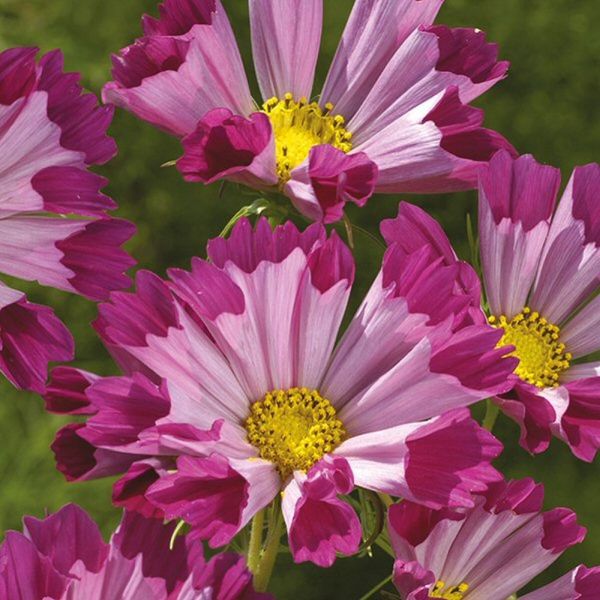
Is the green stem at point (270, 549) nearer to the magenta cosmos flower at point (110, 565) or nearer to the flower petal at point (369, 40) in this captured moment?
the magenta cosmos flower at point (110, 565)

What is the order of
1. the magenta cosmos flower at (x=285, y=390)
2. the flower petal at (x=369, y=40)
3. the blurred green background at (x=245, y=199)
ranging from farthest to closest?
the blurred green background at (x=245, y=199), the flower petal at (x=369, y=40), the magenta cosmos flower at (x=285, y=390)

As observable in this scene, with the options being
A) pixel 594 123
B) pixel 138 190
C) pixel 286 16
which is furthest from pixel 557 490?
pixel 286 16

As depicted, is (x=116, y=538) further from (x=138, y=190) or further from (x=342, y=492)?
(x=138, y=190)

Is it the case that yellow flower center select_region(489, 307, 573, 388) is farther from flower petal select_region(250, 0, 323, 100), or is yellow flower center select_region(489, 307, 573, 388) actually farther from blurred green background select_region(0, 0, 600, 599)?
blurred green background select_region(0, 0, 600, 599)

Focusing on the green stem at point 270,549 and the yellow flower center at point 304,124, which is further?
the yellow flower center at point 304,124

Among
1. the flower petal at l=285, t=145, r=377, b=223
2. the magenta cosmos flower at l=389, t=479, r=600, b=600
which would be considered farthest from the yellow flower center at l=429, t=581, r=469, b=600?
the flower petal at l=285, t=145, r=377, b=223

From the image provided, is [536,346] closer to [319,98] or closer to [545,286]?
[545,286]

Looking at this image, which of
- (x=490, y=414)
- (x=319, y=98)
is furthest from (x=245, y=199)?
(x=490, y=414)

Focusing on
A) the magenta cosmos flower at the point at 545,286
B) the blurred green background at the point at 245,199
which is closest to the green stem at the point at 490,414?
the magenta cosmos flower at the point at 545,286
